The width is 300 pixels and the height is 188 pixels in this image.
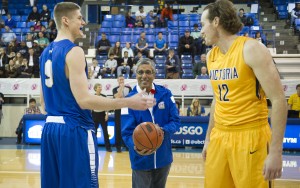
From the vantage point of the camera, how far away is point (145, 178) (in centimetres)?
457

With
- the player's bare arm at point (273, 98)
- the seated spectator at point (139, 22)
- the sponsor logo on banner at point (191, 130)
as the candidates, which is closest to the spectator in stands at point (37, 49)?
the seated spectator at point (139, 22)

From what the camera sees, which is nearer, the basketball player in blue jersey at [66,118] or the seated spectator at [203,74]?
the basketball player in blue jersey at [66,118]

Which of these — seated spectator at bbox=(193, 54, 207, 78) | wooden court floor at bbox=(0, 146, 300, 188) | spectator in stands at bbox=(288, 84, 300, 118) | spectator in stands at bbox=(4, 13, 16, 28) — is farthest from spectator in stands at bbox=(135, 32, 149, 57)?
spectator in stands at bbox=(4, 13, 16, 28)

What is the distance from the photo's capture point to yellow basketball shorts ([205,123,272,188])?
11.5 feet

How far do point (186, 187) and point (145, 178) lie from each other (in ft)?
10.0

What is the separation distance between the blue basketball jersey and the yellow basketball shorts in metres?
1.00

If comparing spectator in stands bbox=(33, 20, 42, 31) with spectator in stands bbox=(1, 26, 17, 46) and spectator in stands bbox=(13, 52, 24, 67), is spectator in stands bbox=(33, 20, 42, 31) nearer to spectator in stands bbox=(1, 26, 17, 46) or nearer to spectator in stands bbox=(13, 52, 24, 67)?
spectator in stands bbox=(1, 26, 17, 46)

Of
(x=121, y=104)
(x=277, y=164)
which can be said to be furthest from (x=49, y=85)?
(x=277, y=164)

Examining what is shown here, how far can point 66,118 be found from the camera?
3.78 m

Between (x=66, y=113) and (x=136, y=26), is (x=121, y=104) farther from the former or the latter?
(x=136, y=26)

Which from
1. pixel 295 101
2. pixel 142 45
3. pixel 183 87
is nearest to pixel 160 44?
pixel 142 45

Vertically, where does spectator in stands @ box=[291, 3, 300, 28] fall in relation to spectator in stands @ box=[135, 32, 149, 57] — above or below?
above

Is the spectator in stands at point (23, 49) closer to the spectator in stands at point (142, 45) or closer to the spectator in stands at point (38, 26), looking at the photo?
the spectator in stands at point (38, 26)

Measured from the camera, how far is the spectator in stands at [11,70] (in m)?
15.4
